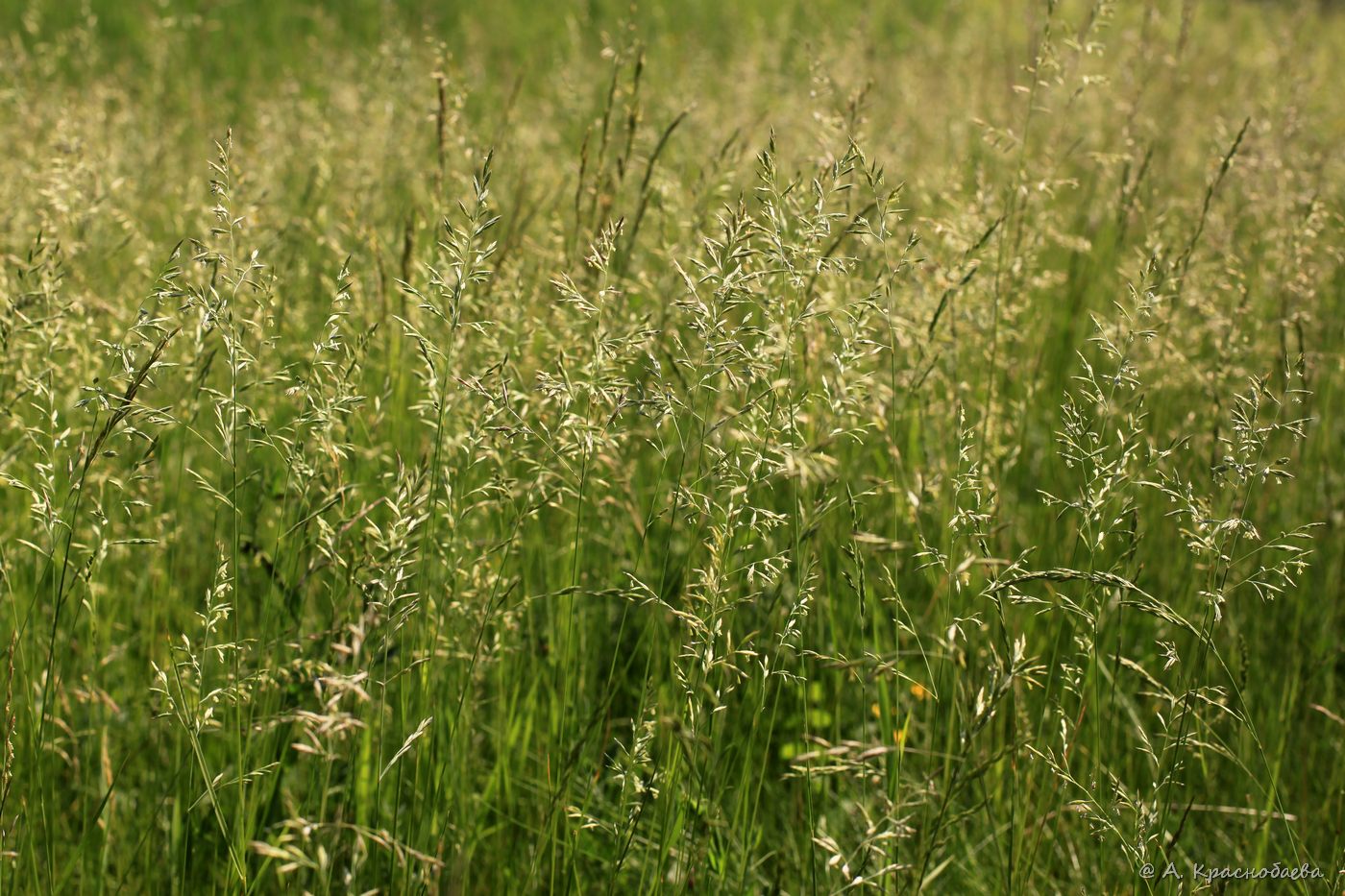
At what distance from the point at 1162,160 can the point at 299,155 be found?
11.8ft

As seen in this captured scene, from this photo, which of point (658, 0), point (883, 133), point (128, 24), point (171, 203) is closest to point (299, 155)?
point (171, 203)

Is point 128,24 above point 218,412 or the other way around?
above

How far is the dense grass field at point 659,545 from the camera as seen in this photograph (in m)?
1.33

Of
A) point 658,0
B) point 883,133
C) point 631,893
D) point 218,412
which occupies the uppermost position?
point 658,0

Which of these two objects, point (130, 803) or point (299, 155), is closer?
point (130, 803)

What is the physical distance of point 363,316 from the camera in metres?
2.30

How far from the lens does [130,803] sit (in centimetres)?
170

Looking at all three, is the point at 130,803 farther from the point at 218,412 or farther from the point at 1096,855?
the point at 1096,855

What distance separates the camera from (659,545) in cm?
234

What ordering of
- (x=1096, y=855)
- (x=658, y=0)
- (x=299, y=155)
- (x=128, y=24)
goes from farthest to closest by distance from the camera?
(x=658, y=0) < (x=128, y=24) < (x=299, y=155) < (x=1096, y=855)

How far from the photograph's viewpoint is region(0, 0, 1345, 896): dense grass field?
4.36 feet

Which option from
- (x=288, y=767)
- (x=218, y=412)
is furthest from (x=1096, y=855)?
(x=218, y=412)

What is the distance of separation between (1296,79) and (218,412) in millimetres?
3021

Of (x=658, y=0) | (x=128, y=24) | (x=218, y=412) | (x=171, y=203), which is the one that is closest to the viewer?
(x=218, y=412)
